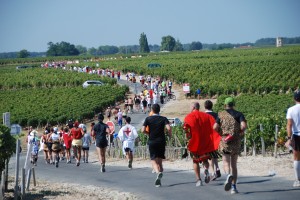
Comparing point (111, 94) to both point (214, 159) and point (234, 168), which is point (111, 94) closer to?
point (214, 159)

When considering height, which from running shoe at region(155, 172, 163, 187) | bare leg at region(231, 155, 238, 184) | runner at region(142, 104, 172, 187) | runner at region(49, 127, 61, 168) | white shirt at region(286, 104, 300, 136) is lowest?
runner at region(49, 127, 61, 168)

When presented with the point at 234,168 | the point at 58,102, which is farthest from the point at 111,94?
the point at 234,168

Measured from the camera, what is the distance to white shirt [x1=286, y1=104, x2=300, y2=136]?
12.0 m

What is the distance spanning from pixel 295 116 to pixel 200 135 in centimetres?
202

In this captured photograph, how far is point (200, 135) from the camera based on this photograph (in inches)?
521

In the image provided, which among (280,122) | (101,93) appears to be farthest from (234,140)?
(101,93)

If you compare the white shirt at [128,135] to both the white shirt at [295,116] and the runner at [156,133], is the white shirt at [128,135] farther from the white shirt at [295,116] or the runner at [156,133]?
the white shirt at [295,116]

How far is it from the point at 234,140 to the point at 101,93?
2166 inches

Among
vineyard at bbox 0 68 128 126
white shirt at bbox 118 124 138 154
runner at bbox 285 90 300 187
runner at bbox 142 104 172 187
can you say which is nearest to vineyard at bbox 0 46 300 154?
vineyard at bbox 0 68 128 126

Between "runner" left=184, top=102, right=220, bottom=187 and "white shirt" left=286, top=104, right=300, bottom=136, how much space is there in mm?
1723

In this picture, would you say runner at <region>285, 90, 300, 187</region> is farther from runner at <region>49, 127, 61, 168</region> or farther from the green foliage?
runner at <region>49, 127, 61, 168</region>

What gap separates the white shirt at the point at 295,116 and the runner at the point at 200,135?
1.72 metres

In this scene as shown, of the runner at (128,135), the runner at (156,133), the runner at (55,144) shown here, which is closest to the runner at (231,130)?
the runner at (156,133)

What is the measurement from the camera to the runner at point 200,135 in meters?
13.2
